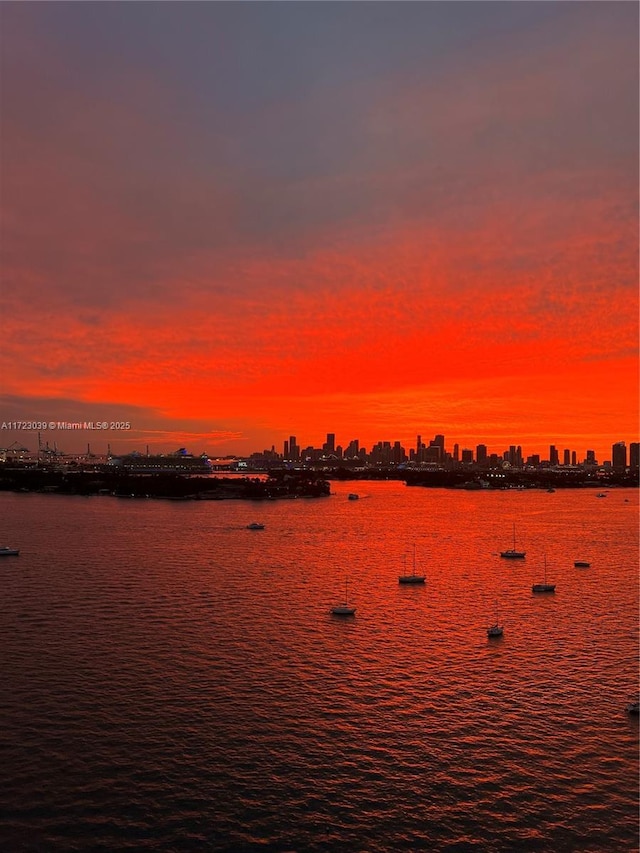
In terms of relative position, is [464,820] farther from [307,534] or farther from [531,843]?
[307,534]

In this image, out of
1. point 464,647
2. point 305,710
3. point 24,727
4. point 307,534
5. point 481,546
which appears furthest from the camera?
point 307,534

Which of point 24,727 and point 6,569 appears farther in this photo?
point 6,569

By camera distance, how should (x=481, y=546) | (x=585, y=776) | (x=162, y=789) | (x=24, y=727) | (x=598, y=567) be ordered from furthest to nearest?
1. (x=481, y=546)
2. (x=598, y=567)
3. (x=24, y=727)
4. (x=585, y=776)
5. (x=162, y=789)

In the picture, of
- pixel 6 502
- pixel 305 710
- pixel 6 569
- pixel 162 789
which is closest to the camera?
pixel 162 789

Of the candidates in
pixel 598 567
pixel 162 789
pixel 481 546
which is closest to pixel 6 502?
pixel 481 546

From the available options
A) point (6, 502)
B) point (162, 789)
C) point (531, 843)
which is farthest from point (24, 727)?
point (6, 502)

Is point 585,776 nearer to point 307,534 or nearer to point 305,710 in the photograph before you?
point 305,710
